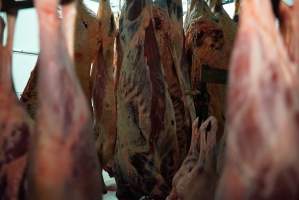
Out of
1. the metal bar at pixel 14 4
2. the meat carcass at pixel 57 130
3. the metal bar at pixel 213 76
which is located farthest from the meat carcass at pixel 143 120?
the meat carcass at pixel 57 130

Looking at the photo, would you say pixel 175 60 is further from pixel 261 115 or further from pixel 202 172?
pixel 261 115

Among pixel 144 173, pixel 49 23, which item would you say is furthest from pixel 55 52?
pixel 144 173

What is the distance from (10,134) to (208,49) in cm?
159

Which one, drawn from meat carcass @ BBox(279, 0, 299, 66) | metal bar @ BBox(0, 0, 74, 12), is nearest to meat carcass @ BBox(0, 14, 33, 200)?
metal bar @ BBox(0, 0, 74, 12)

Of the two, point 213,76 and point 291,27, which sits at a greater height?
point 291,27

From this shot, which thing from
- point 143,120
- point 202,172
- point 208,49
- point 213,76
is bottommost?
point 143,120

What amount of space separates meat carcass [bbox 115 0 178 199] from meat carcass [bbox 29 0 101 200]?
1225 mm

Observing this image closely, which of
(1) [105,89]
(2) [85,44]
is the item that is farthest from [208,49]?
(2) [85,44]

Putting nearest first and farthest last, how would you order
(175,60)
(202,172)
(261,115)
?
(261,115), (202,172), (175,60)

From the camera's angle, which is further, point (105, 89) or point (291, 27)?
point (105, 89)

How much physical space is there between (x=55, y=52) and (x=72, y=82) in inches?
2.4

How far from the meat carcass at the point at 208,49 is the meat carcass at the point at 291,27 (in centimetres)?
150

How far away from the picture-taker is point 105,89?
2.49m

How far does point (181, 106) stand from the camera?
235 cm
